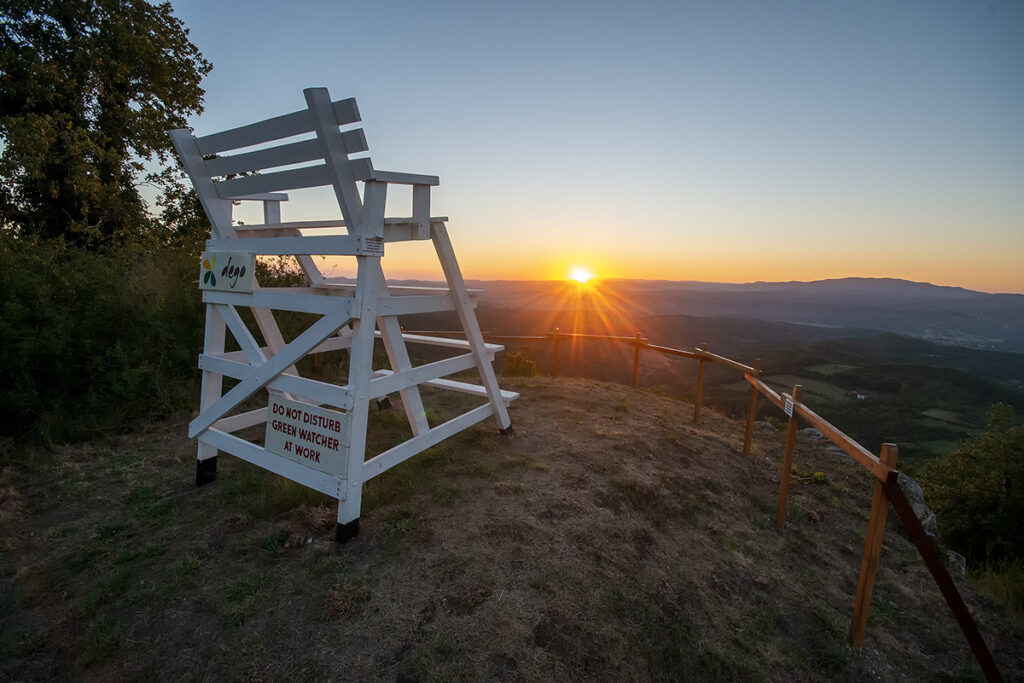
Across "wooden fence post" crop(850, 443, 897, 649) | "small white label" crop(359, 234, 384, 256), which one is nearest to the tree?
"small white label" crop(359, 234, 384, 256)

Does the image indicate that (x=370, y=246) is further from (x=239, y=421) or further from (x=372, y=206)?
(x=239, y=421)

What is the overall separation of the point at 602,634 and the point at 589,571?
1.59ft

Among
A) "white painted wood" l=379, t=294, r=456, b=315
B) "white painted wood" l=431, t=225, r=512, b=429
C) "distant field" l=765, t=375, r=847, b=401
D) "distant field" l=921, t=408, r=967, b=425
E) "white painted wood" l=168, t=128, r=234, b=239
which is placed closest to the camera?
"white painted wood" l=379, t=294, r=456, b=315

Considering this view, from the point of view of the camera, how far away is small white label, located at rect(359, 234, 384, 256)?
2953mm

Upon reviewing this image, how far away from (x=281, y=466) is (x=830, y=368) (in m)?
41.5

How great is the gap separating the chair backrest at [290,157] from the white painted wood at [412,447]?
5.51 feet

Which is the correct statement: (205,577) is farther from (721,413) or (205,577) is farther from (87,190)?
(87,190)

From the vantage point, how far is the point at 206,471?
4.21m

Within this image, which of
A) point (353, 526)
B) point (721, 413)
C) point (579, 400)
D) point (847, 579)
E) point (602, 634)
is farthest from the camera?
point (721, 413)

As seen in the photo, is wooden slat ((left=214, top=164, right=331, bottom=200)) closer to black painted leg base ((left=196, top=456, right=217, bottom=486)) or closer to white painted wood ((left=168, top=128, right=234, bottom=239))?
white painted wood ((left=168, top=128, right=234, bottom=239))

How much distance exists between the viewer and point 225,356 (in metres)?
4.09

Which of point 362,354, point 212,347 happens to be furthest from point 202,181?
point 362,354

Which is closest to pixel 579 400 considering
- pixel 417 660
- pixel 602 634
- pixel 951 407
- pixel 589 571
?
pixel 589 571

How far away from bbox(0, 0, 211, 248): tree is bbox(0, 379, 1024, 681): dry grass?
7.78 metres
